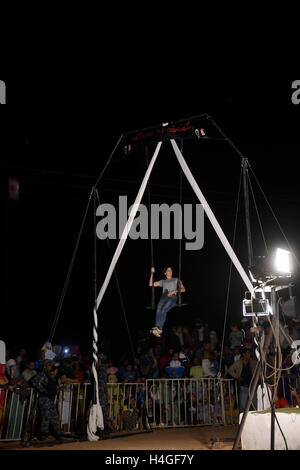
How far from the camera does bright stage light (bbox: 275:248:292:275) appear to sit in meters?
5.85

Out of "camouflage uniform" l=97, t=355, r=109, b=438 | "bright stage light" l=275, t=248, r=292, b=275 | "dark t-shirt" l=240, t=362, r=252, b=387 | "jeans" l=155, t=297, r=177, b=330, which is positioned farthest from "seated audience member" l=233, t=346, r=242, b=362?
"bright stage light" l=275, t=248, r=292, b=275

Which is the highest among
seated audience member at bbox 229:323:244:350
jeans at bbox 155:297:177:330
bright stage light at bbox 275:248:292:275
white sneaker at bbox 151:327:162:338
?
bright stage light at bbox 275:248:292:275

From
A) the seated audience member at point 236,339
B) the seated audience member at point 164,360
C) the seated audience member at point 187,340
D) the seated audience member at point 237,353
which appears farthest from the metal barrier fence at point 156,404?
the seated audience member at point 187,340

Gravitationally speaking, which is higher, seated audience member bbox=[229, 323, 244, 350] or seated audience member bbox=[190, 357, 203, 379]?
seated audience member bbox=[229, 323, 244, 350]

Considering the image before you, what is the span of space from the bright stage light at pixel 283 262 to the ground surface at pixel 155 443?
125 inches

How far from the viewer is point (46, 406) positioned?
8391 millimetres

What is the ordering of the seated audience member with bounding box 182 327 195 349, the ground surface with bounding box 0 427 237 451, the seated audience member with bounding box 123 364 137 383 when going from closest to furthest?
the ground surface with bounding box 0 427 237 451, the seated audience member with bounding box 123 364 137 383, the seated audience member with bounding box 182 327 195 349

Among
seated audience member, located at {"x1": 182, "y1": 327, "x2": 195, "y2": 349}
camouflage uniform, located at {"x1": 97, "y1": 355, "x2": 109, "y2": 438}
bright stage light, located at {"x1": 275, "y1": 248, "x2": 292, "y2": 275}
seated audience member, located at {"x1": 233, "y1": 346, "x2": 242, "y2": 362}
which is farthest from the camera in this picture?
seated audience member, located at {"x1": 182, "y1": 327, "x2": 195, "y2": 349}

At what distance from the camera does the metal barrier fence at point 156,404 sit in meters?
9.48

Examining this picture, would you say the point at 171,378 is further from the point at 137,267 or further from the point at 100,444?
the point at 137,267

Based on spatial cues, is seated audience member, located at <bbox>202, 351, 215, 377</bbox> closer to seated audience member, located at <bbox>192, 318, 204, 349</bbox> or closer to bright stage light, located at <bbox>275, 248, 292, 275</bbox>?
seated audience member, located at <bbox>192, 318, 204, 349</bbox>

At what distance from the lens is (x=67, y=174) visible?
41.5 feet

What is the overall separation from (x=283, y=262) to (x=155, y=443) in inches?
167

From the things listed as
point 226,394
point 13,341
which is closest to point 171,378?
point 226,394
